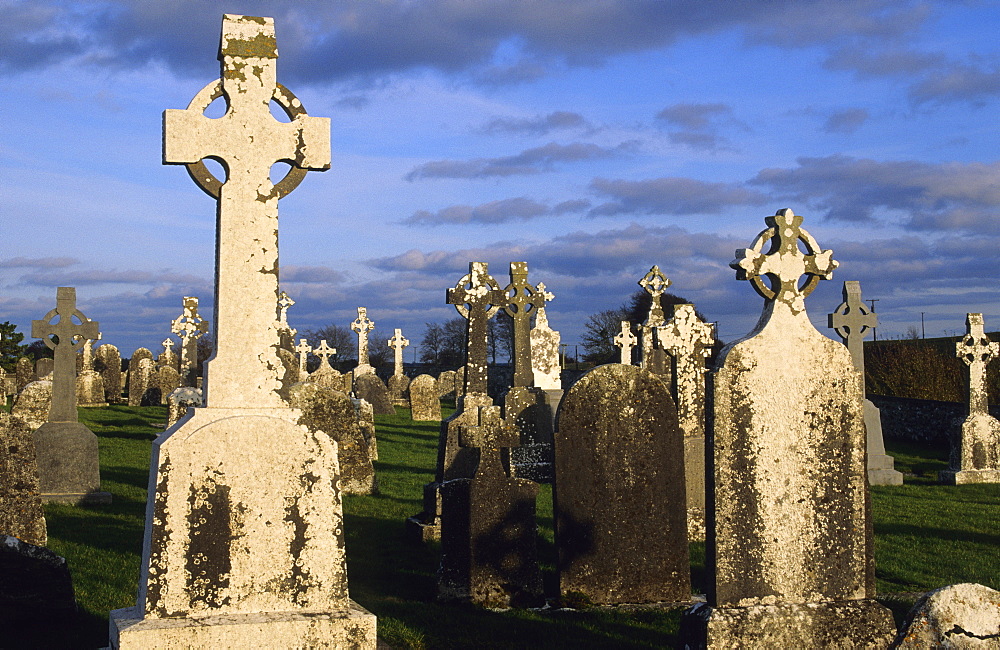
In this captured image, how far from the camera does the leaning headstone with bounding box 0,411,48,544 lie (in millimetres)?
8875

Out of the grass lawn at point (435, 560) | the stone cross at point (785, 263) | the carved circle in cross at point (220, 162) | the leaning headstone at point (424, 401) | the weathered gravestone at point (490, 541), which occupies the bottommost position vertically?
the grass lawn at point (435, 560)

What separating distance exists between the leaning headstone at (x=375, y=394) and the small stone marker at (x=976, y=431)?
61.5 ft

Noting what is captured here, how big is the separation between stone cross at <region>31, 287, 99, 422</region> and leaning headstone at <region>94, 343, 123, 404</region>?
2083 cm

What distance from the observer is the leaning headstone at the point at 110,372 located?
35531 mm

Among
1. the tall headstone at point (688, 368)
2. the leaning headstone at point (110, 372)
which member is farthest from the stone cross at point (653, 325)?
the leaning headstone at point (110, 372)

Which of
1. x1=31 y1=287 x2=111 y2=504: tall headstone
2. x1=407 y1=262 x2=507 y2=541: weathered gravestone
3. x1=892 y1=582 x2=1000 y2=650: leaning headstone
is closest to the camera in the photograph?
x1=892 y1=582 x2=1000 y2=650: leaning headstone

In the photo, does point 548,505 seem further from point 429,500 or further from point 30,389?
point 30,389

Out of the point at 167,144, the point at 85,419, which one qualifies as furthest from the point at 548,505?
the point at 85,419

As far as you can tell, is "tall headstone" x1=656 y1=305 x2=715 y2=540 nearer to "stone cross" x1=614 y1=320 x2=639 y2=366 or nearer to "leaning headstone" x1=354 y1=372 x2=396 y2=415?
"stone cross" x1=614 y1=320 x2=639 y2=366

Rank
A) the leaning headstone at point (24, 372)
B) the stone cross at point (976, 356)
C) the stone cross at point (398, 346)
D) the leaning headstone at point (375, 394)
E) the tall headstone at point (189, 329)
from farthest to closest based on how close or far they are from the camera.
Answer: the stone cross at point (398, 346) < the leaning headstone at point (24, 372) < the leaning headstone at point (375, 394) < the tall headstone at point (189, 329) < the stone cross at point (976, 356)

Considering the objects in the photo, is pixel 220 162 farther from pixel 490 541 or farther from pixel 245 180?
pixel 490 541

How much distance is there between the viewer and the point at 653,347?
14.5 metres

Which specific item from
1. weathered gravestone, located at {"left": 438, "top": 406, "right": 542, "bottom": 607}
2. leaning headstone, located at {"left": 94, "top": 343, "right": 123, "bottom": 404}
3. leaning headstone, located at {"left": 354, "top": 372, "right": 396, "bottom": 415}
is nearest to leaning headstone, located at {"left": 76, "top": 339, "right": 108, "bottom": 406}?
Answer: leaning headstone, located at {"left": 94, "top": 343, "right": 123, "bottom": 404}

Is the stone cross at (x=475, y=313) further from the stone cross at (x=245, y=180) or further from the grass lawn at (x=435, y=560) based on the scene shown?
the stone cross at (x=245, y=180)
